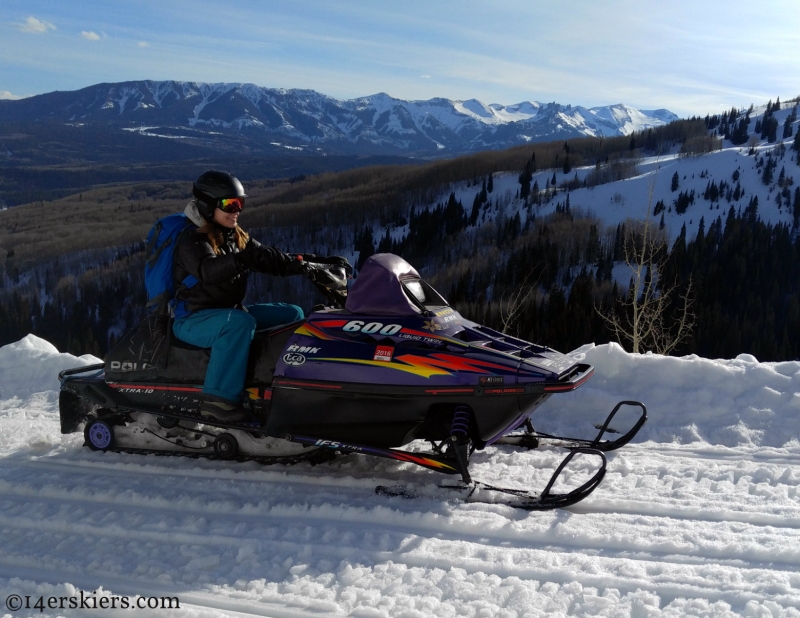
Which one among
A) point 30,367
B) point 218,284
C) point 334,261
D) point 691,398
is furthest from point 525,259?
point 218,284

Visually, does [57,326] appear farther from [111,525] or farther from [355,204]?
[111,525]

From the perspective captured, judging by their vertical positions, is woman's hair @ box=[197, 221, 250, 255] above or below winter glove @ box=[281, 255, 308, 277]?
above

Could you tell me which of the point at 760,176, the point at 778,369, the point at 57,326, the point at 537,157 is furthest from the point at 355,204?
the point at 778,369

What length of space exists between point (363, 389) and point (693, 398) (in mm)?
3026

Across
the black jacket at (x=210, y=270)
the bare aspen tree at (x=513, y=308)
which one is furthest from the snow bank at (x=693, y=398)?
the bare aspen tree at (x=513, y=308)

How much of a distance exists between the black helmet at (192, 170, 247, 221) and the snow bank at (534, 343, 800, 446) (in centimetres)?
325

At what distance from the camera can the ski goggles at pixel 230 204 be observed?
4884 millimetres

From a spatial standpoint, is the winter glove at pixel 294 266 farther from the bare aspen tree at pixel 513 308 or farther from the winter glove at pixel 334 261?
the bare aspen tree at pixel 513 308

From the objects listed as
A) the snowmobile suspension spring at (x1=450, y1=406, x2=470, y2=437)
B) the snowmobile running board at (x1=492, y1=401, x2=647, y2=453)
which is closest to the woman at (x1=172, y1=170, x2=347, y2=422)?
the snowmobile suspension spring at (x1=450, y1=406, x2=470, y2=437)

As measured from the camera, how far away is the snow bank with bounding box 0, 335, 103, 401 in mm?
6945

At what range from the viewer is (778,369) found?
579cm

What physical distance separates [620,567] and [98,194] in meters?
197

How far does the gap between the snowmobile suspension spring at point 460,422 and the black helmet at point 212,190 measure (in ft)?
7.69

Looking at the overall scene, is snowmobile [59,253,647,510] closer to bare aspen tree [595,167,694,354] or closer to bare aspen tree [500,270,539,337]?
bare aspen tree [595,167,694,354]
